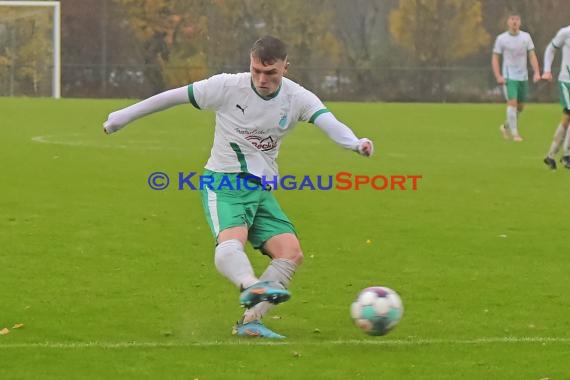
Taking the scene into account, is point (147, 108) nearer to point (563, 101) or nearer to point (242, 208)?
point (242, 208)

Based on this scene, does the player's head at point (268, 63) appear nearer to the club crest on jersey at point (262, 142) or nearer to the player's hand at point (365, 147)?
the club crest on jersey at point (262, 142)

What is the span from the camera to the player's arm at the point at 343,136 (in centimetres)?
755

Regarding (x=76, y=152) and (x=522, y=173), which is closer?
(x=522, y=173)

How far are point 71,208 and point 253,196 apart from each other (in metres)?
6.55

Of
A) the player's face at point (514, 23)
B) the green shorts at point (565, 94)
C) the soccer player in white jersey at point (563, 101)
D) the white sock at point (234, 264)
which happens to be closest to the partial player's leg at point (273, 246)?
the white sock at point (234, 264)

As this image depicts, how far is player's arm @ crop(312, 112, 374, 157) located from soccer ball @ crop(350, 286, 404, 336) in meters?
0.82

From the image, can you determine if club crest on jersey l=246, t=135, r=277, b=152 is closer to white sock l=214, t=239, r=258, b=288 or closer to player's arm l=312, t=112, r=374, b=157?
player's arm l=312, t=112, r=374, b=157

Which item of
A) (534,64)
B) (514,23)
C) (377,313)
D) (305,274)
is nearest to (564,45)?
(534,64)

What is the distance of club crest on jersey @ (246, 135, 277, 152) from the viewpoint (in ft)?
25.7

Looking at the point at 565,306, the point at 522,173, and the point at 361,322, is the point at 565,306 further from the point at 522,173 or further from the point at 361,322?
the point at 522,173

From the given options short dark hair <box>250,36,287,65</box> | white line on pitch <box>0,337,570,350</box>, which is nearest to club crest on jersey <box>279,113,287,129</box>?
short dark hair <box>250,36,287,65</box>

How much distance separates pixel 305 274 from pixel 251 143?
247 cm

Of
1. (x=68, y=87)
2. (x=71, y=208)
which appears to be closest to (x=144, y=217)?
(x=71, y=208)

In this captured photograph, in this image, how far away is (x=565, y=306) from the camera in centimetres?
877
